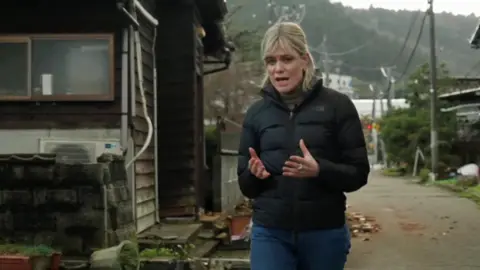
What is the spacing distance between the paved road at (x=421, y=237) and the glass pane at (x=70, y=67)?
12.4 ft

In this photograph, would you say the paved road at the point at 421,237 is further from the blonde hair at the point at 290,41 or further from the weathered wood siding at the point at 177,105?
the blonde hair at the point at 290,41

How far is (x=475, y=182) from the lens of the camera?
2286 centimetres

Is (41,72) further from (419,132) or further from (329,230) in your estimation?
(419,132)

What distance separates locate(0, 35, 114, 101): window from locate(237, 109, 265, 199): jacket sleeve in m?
5.29

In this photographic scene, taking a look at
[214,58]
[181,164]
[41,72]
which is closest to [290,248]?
[41,72]

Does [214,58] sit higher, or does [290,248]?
[214,58]

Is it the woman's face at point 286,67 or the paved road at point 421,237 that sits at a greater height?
the woman's face at point 286,67


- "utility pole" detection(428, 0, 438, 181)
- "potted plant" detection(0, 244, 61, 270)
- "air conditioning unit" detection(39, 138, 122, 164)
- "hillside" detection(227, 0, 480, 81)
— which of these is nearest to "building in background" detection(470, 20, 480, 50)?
"utility pole" detection(428, 0, 438, 181)

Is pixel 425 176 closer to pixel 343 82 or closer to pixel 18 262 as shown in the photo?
pixel 18 262

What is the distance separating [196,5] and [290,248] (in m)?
8.91

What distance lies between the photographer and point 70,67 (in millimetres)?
8656

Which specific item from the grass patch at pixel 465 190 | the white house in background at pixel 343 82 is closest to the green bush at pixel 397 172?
the grass patch at pixel 465 190

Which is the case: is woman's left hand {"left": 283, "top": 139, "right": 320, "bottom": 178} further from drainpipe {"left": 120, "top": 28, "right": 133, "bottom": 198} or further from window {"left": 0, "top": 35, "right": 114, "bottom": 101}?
window {"left": 0, "top": 35, "right": 114, "bottom": 101}

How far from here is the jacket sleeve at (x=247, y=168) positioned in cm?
339
